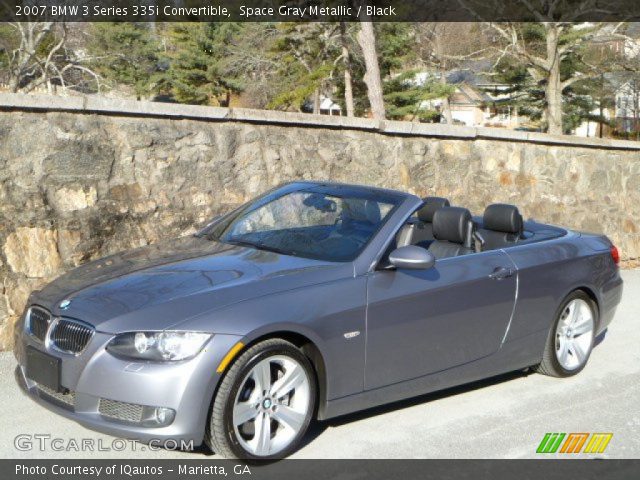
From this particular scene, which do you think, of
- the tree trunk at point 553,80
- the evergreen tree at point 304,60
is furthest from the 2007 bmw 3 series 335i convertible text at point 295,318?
the evergreen tree at point 304,60

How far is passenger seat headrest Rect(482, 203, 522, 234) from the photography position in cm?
631

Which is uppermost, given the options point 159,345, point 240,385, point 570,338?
point 159,345

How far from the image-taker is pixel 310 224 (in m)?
5.47

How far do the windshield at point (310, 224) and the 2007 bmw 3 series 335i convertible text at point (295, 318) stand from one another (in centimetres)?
1

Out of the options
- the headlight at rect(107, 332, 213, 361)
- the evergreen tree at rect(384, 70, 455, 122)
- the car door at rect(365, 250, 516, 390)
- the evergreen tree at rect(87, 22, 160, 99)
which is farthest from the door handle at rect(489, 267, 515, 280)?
the evergreen tree at rect(384, 70, 455, 122)

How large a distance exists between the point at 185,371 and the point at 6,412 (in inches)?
64.4

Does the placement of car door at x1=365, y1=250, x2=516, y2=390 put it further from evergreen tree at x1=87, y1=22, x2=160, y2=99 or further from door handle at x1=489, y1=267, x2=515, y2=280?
evergreen tree at x1=87, y1=22, x2=160, y2=99

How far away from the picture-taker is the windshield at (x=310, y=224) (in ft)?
16.8

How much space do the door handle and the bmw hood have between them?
1.20 meters

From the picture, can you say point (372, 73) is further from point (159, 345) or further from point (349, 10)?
point (159, 345)

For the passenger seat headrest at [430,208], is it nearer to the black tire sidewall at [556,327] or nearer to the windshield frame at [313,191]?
the windshield frame at [313,191]

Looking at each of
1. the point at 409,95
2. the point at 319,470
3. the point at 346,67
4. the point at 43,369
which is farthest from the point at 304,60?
the point at 319,470

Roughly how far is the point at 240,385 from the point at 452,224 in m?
2.28

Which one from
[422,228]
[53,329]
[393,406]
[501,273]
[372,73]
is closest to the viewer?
[53,329]
